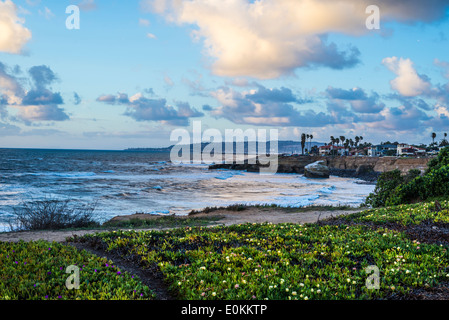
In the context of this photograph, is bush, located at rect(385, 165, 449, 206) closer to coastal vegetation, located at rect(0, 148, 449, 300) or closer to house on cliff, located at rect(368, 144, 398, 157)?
coastal vegetation, located at rect(0, 148, 449, 300)

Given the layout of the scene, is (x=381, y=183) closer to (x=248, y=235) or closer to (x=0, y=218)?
(x=248, y=235)

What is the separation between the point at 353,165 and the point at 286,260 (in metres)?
83.1

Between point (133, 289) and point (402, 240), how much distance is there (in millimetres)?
6967

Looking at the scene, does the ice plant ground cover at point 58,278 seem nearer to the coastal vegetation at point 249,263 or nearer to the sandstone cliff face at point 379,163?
the coastal vegetation at point 249,263

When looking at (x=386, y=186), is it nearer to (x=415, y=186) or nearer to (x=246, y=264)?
(x=415, y=186)

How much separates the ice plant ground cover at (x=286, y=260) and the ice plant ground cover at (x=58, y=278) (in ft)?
2.63

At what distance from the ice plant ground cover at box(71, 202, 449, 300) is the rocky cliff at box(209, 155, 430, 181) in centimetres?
6369

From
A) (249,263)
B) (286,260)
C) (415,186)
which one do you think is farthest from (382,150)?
(249,263)

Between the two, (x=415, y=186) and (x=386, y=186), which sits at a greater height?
(x=415, y=186)

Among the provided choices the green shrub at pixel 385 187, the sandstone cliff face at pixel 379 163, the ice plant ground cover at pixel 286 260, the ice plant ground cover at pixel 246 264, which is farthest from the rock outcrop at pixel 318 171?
the ice plant ground cover at pixel 286 260

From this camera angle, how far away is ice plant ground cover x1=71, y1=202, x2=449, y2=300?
570cm

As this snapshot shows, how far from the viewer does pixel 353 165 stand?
8419 cm

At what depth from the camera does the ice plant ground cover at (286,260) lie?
5699 millimetres

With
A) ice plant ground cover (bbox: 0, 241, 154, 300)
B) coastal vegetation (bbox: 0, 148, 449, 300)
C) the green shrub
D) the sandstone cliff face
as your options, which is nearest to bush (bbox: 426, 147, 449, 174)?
the green shrub
